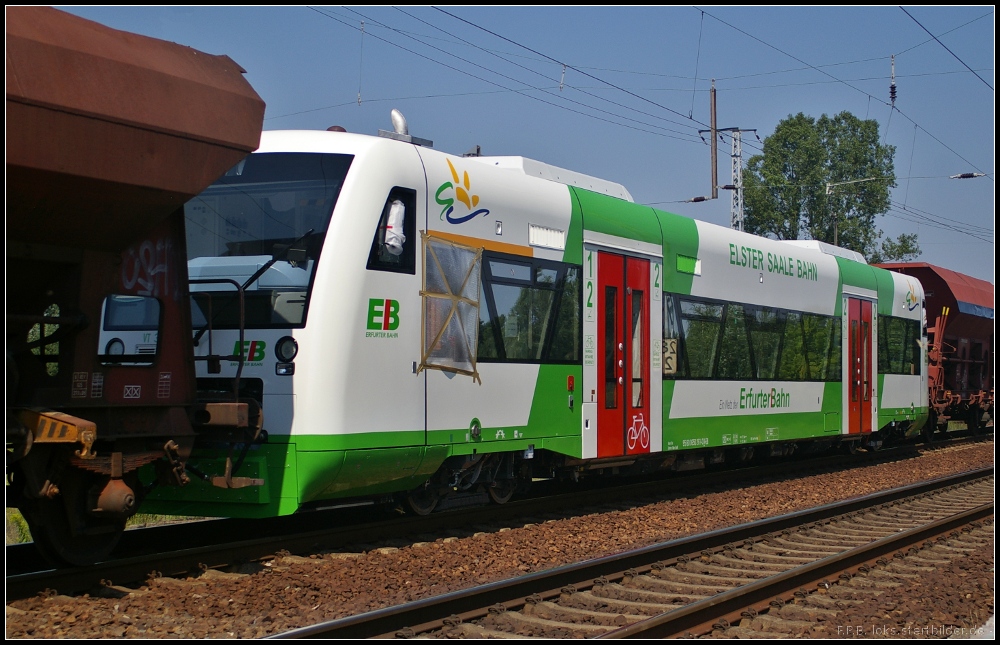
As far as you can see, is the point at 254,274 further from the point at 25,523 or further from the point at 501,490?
the point at 25,523

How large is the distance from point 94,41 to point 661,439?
306 inches

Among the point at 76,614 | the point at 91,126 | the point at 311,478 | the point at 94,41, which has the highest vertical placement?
the point at 94,41

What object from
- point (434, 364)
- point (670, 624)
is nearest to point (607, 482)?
point (434, 364)

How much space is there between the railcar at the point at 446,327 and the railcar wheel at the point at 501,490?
2 centimetres

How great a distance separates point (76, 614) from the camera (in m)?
Result: 5.73

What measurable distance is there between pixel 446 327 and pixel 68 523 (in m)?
3.35

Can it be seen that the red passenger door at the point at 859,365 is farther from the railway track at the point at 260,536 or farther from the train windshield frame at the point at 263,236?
the train windshield frame at the point at 263,236

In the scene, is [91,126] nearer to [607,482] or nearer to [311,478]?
[311,478]

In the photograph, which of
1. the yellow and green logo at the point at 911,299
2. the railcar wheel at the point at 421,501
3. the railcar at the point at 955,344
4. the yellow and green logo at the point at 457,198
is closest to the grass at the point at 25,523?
the railcar wheel at the point at 421,501

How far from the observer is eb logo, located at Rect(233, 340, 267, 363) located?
7.62 meters

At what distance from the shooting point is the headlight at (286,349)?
748 cm

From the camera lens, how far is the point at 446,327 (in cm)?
855

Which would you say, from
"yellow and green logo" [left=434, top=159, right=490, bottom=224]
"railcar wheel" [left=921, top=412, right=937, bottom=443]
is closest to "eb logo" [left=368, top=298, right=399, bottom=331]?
"yellow and green logo" [left=434, top=159, right=490, bottom=224]

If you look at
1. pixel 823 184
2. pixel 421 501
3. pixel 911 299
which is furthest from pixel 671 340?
pixel 823 184
